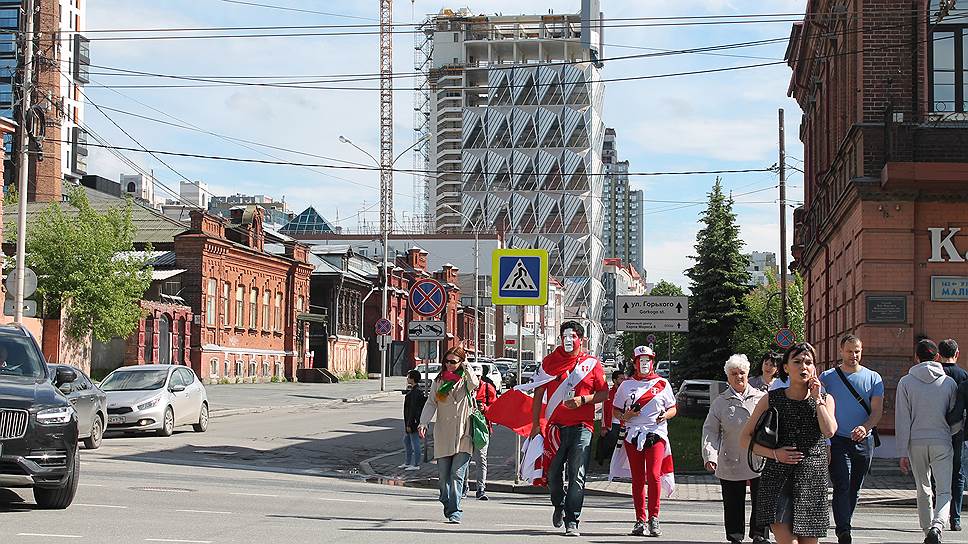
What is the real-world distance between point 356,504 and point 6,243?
4606cm

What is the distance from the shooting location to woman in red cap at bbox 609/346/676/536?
475 inches

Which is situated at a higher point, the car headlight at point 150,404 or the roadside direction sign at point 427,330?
the roadside direction sign at point 427,330

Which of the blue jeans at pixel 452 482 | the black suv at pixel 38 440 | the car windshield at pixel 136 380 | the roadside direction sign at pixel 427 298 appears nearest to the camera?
the black suv at pixel 38 440

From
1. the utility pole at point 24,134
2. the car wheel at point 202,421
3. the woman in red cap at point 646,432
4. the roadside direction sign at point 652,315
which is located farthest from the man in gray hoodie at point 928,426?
the utility pole at point 24,134

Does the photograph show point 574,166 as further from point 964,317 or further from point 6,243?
point 964,317

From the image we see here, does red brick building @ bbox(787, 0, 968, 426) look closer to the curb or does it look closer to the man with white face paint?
the man with white face paint

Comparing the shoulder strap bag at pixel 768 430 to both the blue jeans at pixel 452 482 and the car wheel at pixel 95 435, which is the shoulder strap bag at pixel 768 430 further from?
the car wheel at pixel 95 435

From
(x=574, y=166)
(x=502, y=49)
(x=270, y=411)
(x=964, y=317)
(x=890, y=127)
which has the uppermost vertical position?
(x=502, y=49)

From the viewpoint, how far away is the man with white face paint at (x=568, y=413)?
39.1 ft

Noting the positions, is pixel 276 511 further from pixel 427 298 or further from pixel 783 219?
pixel 783 219

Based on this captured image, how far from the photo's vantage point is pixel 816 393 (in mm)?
7887

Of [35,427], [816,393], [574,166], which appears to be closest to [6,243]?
[35,427]

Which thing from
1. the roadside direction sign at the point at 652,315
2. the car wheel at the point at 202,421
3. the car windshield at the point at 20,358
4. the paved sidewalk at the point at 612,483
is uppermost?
the roadside direction sign at the point at 652,315

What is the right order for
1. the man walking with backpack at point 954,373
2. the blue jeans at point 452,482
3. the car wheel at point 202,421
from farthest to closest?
the car wheel at point 202,421 → the blue jeans at point 452,482 → the man walking with backpack at point 954,373
